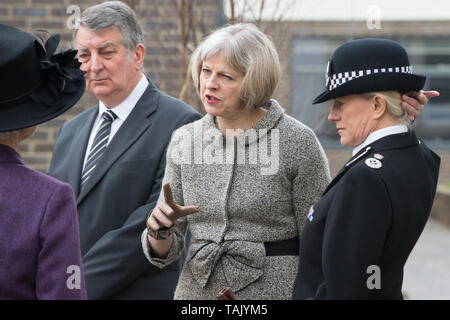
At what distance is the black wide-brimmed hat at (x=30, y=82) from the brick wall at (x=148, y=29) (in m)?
2.37

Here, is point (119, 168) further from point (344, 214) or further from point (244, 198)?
point (344, 214)

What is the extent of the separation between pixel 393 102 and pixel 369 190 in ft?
1.23

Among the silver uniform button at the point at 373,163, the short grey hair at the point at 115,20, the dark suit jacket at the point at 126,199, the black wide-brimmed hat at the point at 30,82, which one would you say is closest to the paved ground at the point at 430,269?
the dark suit jacket at the point at 126,199

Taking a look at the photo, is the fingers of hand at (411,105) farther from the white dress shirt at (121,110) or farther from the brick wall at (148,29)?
the brick wall at (148,29)

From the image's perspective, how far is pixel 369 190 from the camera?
2.32 meters

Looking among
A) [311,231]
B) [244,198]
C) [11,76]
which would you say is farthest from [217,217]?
[11,76]

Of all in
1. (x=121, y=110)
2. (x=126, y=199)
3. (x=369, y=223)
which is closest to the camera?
(x=369, y=223)

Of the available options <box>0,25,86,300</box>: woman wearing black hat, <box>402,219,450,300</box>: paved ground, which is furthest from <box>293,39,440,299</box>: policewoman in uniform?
<box>402,219,450,300</box>: paved ground

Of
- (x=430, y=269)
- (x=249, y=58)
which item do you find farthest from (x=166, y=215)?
(x=430, y=269)

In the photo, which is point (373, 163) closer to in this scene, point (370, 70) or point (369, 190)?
point (369, 190)

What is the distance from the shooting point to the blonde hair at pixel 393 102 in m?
2.50

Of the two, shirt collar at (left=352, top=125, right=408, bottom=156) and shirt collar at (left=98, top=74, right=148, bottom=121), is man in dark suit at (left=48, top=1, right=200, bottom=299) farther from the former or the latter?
shirt collar at (left=352, top=125, right=408, bottom=156)

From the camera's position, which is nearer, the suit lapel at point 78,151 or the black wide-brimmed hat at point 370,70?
the black wide-brimmed hat at point 370,70

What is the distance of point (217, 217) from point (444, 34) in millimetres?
16566
